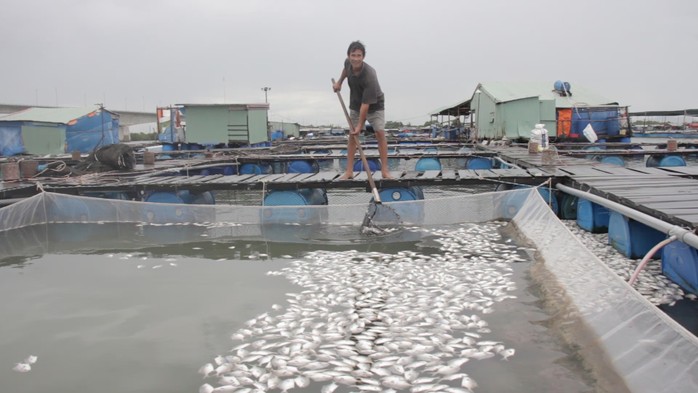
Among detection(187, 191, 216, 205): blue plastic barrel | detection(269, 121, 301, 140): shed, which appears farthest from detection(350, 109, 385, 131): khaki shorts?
detection(269, 121, 301, 140): shed

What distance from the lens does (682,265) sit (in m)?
4.55

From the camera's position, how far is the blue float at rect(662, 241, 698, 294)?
4.32 meters

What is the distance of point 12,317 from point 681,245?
19.7 ft

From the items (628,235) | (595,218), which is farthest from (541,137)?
(628,235)

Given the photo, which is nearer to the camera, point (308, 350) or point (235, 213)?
point (308, 350)

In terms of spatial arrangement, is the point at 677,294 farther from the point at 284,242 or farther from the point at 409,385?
the point at 284,242

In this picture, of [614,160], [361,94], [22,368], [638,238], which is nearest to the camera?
[22,368]

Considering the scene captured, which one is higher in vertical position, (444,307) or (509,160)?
(509,160)

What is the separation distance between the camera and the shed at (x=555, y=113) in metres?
18.0

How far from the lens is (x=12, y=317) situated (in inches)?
166

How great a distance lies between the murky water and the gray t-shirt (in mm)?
2392

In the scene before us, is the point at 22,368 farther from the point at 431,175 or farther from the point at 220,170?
the point at 220,170

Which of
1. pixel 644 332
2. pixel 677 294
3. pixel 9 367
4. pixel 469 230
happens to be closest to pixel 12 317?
pixel 9 367

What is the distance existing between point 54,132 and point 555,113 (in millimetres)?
23316
